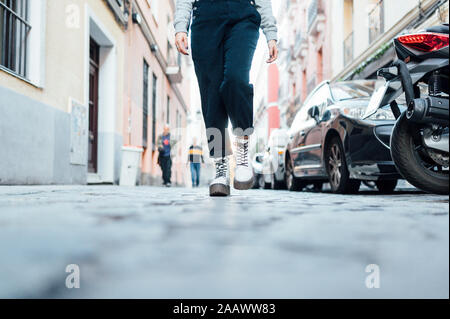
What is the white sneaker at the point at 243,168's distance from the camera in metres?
3.06

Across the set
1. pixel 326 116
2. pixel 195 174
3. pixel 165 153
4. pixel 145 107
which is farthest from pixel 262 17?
pixel 145 107

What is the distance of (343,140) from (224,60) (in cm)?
175

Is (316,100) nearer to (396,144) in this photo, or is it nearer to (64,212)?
(396,144)

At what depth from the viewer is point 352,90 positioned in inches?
202

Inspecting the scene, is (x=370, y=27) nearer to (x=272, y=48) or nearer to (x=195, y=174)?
(x=195, y=174)

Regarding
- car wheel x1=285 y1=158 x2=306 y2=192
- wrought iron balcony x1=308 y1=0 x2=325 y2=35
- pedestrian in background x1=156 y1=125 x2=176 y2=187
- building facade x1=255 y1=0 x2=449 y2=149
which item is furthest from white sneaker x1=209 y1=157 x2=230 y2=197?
wrought iron balcony x1=308 y1=0 x2=325 y2=35

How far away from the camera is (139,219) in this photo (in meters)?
1.28

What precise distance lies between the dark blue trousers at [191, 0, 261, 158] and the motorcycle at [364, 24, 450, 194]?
850mm

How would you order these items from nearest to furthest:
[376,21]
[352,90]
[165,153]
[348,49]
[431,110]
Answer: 1. [431,110]
2. [352,90]
3. [165,153]
4. [376,21]
5. [348,49]

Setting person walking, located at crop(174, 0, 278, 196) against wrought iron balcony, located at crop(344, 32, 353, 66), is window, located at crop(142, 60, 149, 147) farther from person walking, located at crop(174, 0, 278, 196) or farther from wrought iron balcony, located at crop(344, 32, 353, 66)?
person walking, located at crop(174, 0, 278, 196)

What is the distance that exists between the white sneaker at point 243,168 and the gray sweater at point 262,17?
2.58 ft

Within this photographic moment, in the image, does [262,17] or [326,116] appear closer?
[262,17]

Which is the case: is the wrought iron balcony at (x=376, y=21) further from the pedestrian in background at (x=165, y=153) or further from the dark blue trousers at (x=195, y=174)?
the pedestrian in background at (x=165, y=153)

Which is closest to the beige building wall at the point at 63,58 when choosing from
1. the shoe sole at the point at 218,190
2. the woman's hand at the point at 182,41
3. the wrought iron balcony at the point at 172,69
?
the woman's hand at the point at 182,41
